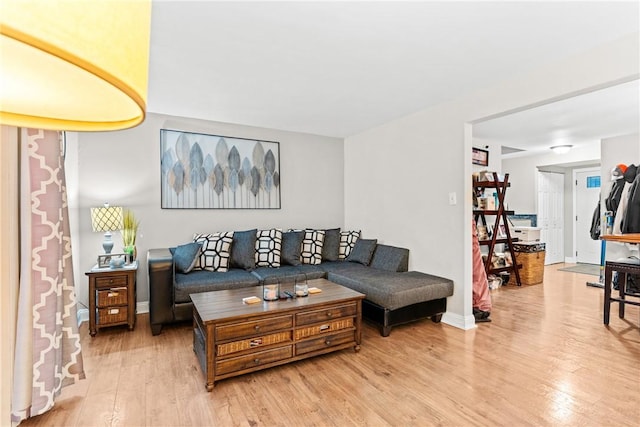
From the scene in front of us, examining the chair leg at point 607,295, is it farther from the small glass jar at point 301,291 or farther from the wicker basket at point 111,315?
the wicker basket at point 111,315

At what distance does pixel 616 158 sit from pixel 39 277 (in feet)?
22.5

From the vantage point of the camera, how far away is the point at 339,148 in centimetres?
522

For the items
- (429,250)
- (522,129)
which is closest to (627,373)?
(429,250)

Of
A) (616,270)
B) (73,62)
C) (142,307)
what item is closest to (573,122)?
(616,270)

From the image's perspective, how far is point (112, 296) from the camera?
315 cm

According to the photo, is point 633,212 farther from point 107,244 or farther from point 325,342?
point 107,244

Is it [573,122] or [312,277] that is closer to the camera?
[312,277]

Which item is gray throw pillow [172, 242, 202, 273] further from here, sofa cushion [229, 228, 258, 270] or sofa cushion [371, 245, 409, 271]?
sofa cushion [371, 245, 409, 271]

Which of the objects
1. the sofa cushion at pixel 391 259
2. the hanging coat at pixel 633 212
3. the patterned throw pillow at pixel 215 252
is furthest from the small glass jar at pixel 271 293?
the hanging coat at pixel 633 212

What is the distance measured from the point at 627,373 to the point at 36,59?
3442 millimetres

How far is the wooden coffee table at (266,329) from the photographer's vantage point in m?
2.22

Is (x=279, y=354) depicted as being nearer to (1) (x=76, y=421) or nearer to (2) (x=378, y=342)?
(2) (x=378, y=342)

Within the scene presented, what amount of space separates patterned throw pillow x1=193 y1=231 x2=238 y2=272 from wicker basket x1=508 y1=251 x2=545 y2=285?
4.32 metres

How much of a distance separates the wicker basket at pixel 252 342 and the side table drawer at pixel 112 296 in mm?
1545
